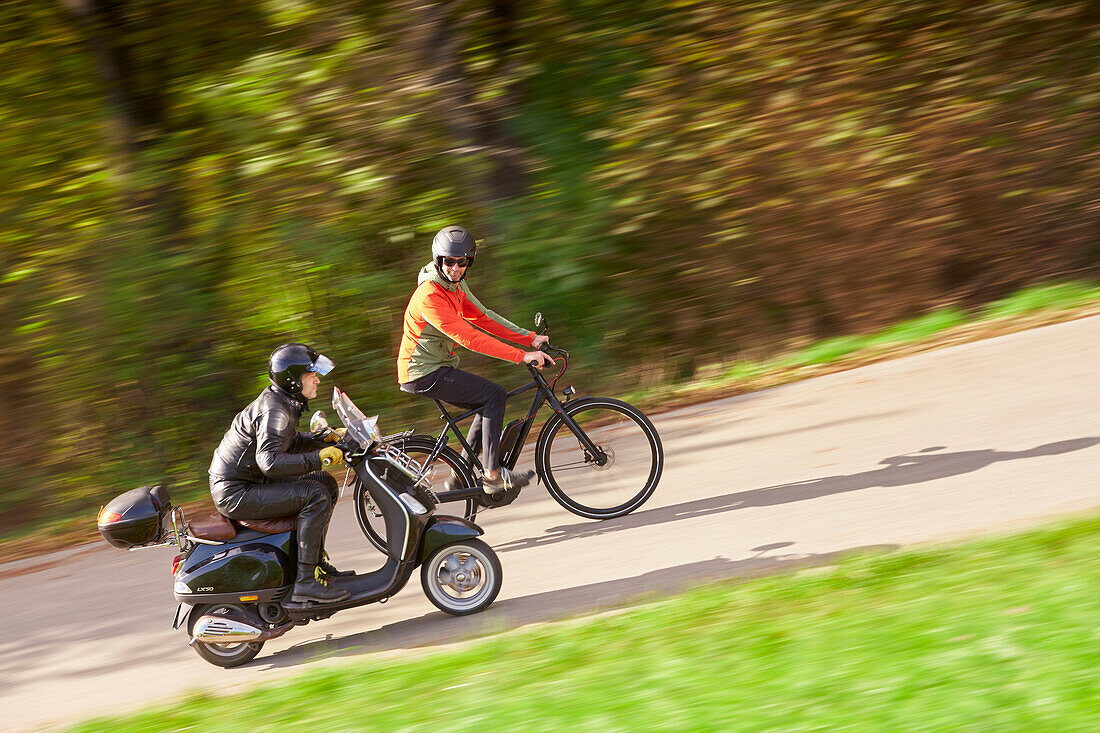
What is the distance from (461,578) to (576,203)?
5.38 m

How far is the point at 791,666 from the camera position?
448 cm

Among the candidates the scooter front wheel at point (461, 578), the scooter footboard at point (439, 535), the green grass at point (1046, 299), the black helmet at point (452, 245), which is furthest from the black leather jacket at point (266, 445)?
the green grass at point (1046, 299)

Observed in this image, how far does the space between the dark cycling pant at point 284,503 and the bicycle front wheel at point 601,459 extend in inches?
65.9

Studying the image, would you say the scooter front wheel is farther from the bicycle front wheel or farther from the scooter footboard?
the bicycle front wheel

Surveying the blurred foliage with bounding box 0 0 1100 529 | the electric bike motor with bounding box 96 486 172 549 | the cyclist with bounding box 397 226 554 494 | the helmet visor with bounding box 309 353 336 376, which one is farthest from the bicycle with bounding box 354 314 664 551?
the blurred foliage with bounding box 0 0 1100 529

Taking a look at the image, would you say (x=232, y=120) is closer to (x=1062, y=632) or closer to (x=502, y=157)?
(x=502, y=157)

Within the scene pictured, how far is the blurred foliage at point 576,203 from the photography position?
1048cm

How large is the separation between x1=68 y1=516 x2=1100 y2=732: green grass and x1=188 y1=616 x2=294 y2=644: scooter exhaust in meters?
0.41

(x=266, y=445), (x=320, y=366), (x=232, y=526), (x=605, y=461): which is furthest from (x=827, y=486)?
(x=232, y=526)

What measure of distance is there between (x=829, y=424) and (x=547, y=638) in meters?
3.70

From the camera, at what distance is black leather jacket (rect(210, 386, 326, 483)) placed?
18.7 ft

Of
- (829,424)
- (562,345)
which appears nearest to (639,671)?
(829,424)

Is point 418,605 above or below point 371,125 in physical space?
below

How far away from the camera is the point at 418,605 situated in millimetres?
6445
